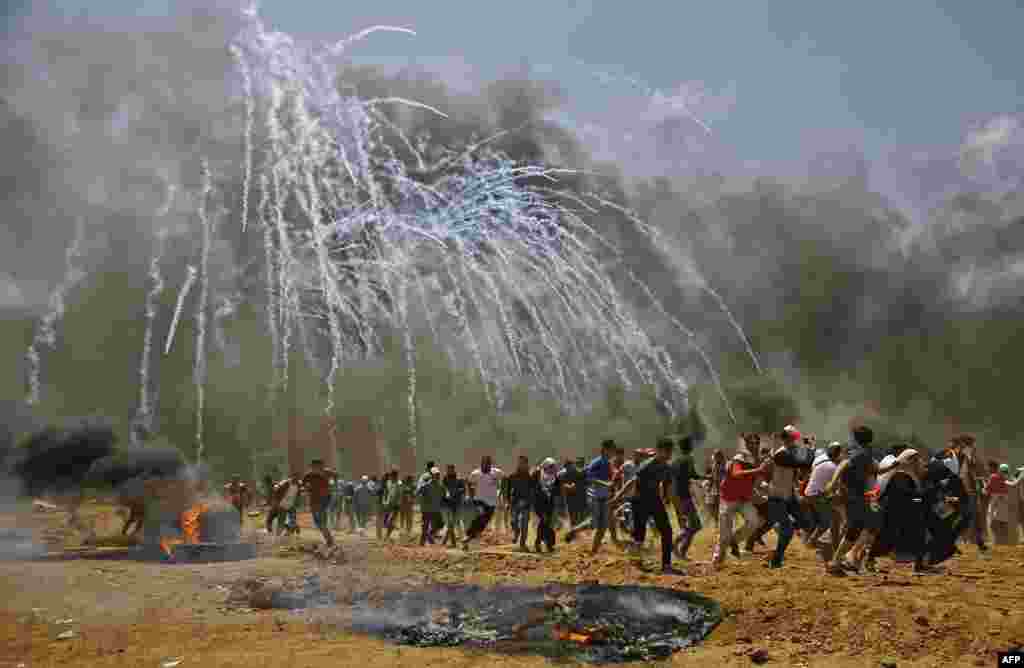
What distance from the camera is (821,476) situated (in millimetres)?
12586

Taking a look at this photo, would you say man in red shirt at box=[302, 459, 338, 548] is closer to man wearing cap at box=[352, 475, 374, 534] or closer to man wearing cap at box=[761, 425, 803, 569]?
man wearing cap at box=[352, 475, 374, 534]

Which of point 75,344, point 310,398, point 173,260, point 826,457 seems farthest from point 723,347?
point 826,457

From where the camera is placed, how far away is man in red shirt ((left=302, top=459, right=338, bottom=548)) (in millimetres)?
16547

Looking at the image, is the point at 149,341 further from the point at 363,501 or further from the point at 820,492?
the point at 820,492

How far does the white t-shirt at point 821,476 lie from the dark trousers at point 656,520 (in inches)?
86.7

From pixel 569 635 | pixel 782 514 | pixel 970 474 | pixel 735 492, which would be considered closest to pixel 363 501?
pixel 735 492

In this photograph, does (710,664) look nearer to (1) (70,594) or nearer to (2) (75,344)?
(1) (70,594)

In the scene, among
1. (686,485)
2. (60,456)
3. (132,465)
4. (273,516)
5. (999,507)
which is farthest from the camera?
(273,516)

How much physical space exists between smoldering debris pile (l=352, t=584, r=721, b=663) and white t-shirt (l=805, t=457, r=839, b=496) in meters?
3.17

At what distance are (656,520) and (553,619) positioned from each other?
302 cm

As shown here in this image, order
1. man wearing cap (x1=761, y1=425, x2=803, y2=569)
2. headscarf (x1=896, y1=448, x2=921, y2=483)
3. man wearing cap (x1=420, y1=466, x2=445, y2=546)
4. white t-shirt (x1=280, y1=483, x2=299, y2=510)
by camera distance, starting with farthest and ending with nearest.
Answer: white t-shirt (x1=280, y1=483, x2=299, y2=510) → man wearing cap (x1=420, y1=466, x2=445, y2=546) → man wearing cap (x1=761, y1=425, x2=803, y2=569) → headscarf (x1=896, y1=448, x2=921, y2=483)

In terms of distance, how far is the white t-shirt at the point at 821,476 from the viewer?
1255 centimetres

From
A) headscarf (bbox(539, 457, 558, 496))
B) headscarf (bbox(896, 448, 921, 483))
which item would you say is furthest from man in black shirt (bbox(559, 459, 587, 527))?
headscarf (bbox(896, 448, 921, 483))

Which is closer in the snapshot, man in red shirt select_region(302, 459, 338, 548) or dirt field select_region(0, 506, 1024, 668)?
dirt field select_region(0, 506, 1024, 668)
